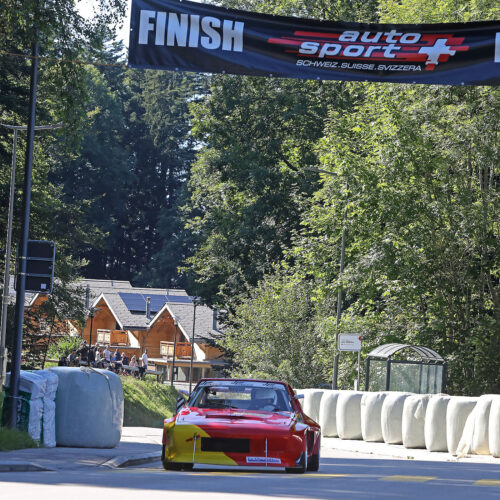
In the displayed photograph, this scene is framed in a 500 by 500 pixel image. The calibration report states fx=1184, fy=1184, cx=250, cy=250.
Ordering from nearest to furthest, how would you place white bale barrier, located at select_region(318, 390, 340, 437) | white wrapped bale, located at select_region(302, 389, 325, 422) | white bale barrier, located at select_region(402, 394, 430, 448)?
white bale barrier, located at select_region(402, 394, 430, 448)
white bale barrier, located at select_region(318, 390, 340, 437)
white wrapped bale, located at select_region(302, 389, 325, 422)

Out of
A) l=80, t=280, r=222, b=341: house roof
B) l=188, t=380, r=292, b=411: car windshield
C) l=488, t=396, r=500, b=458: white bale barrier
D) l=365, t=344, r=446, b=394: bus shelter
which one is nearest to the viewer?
l=188, t=380, r=292, b=411: car windshield

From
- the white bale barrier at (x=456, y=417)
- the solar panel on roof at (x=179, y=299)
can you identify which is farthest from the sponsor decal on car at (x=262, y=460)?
the solar panel on roof at (x=179, y=299)

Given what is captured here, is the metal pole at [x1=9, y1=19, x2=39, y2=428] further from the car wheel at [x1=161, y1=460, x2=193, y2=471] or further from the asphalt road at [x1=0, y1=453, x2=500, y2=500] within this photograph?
the car wheel at [x1=161, y1=460, x2=193, y2=471]

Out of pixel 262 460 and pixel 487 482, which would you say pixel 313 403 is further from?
pixel 262 460

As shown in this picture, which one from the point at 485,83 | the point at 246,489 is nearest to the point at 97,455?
the point at 246,489

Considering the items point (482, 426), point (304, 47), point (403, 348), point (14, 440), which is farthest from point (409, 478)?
point (403, 348)

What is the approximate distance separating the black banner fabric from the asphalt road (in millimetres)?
6109

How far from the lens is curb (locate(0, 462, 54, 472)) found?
1467 centimetres

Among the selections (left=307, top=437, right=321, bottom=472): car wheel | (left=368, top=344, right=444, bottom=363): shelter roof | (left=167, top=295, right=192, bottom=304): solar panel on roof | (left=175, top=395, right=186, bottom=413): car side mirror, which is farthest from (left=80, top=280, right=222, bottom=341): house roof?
(left=175, top=395, right=186, bottom=413): car side mirror

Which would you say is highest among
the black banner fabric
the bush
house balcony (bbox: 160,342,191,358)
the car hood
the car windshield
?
the black banner fabric

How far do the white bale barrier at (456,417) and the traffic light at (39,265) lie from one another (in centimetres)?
969

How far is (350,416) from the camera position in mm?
30406

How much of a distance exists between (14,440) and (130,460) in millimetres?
1777

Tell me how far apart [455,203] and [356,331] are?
576 centimetres
